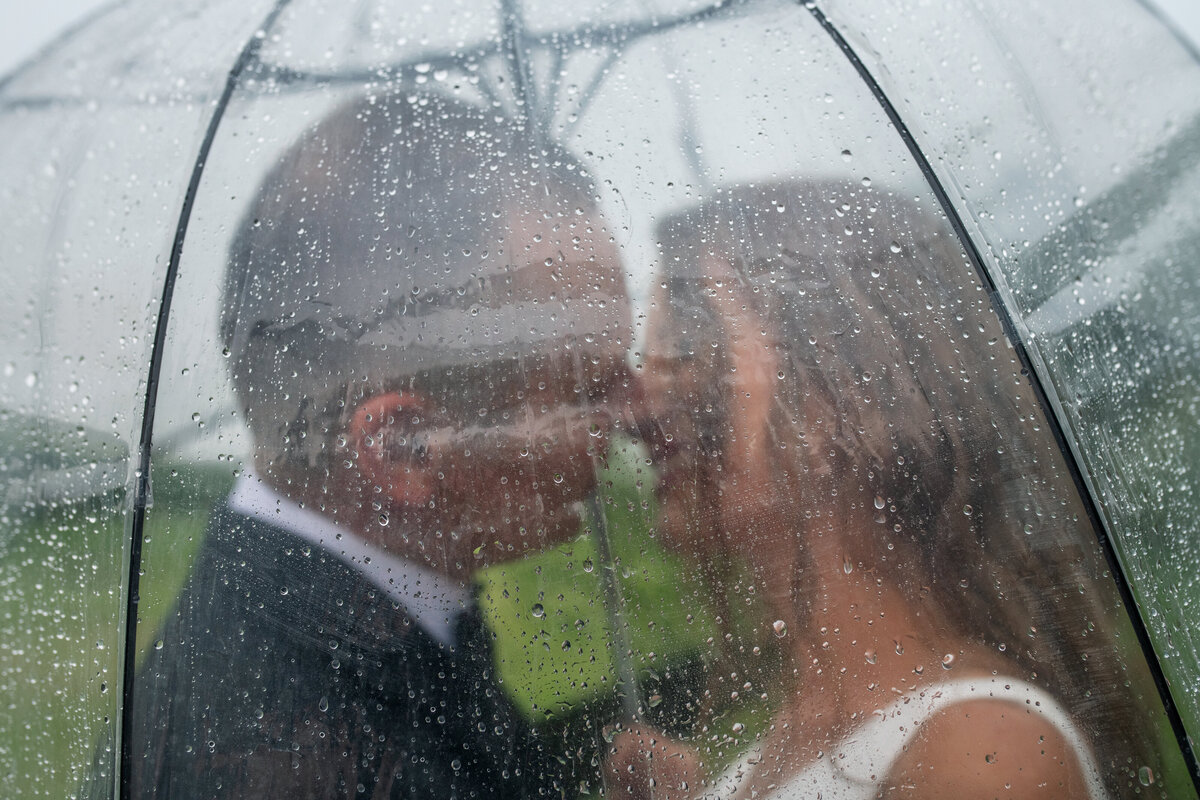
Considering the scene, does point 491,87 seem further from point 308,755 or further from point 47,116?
point 308,755

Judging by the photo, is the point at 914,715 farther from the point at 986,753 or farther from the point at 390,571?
the point at 390,571

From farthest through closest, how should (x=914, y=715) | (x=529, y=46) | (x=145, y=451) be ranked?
1. (x=529, y=46)
2. (x=145, y=451)
3. (x=914, y=715)

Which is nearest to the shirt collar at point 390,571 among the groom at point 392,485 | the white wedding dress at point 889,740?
the groom at point 392,485

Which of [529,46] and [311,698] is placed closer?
[311,698]

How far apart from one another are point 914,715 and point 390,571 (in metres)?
0.75

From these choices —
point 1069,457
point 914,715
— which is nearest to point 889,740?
point 914,715

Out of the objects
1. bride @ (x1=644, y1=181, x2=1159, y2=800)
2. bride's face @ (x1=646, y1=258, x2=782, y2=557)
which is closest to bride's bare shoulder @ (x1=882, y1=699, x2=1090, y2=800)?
bride @ (x1=644, y1=181, x2=1159, y2=800)

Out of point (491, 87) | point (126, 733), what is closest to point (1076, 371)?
point (491, 87)

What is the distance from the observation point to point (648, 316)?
42.4 inches

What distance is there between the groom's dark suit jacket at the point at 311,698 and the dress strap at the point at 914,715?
403 mm

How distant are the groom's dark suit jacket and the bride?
0.33 metres

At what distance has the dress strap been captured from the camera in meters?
1.02

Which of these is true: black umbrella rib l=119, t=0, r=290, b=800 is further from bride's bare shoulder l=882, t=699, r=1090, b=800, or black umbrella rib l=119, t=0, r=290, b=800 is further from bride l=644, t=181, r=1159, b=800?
bride's bare shoulder l=882, t=699, r=1090, b=800

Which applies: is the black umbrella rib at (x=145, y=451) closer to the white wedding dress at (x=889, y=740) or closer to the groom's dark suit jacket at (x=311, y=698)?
the groom's dark suit jacket at (x=311, y=698)
